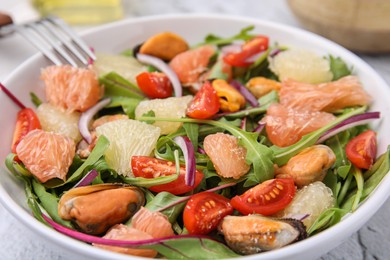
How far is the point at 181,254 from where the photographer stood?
5.19 feet

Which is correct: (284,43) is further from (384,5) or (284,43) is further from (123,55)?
(123,55)

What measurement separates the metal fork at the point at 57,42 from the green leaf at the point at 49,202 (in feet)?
2.24

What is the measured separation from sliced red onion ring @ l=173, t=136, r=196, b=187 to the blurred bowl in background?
4.25 ft

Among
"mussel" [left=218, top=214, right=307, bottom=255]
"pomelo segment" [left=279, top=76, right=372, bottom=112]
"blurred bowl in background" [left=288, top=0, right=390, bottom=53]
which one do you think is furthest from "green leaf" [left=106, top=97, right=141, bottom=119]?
"blurred bowl in background" [left=288, top=0, right=390, bottom=53]

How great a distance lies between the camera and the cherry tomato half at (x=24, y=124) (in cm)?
204

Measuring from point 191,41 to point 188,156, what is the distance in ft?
3.28

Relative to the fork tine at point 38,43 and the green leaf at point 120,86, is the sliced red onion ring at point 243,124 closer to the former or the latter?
the green leaf at point 120,86

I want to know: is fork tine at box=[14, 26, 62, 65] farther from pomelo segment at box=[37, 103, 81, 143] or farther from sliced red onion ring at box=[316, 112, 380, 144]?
sliced red onion ring at box=[316, 112, 380, 144]

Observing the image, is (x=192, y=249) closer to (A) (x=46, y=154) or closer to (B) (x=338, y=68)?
(A) (x=46, y=154)

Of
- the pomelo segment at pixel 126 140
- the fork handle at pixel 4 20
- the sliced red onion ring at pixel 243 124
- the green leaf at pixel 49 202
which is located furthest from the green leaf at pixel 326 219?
the fork handle at pixel 4 20

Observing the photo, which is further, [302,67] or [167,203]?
[302,67]

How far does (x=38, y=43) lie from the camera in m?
2.47

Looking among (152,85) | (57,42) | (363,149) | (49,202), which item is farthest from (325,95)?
(57,42)

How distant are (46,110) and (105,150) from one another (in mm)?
429
